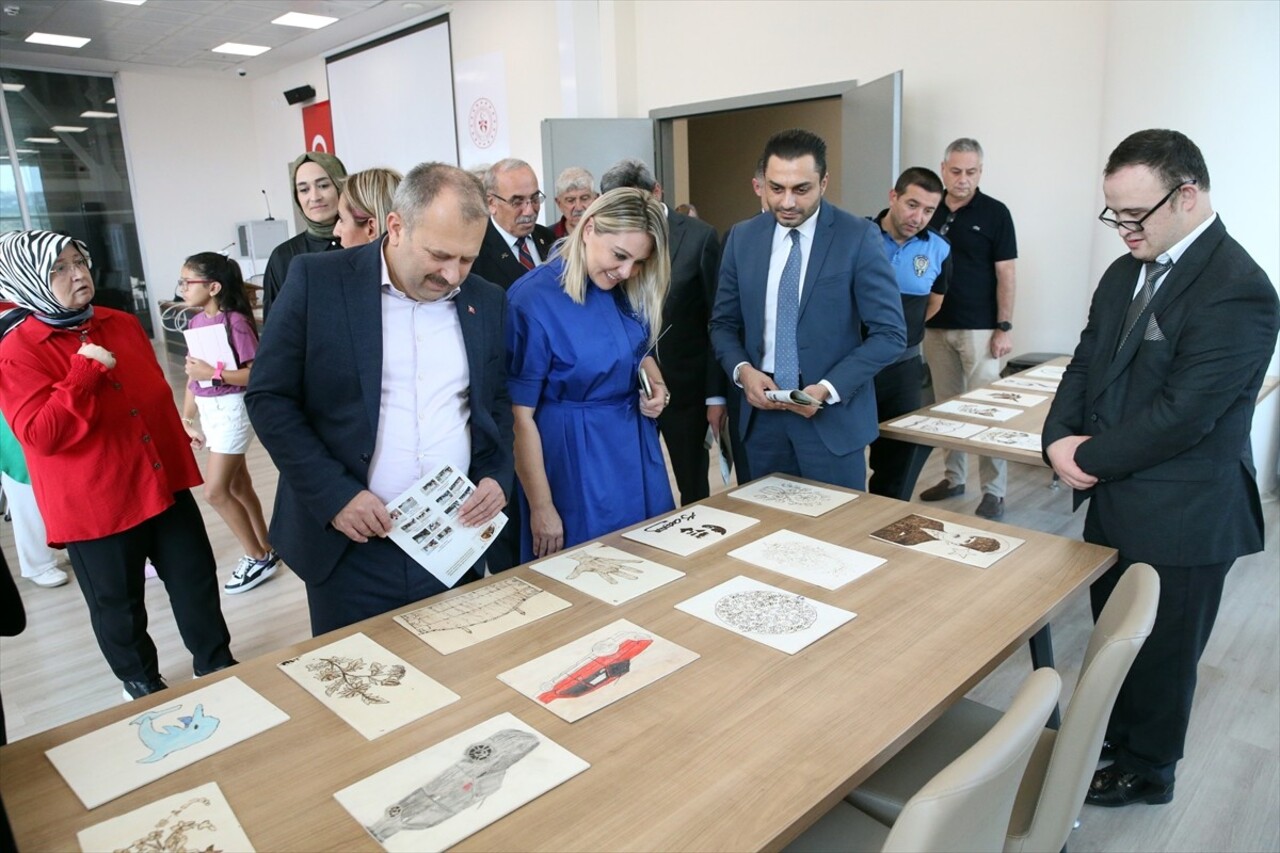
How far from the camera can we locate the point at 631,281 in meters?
2.01

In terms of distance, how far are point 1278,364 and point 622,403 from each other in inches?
134

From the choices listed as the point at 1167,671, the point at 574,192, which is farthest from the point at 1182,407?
the point at 574,192

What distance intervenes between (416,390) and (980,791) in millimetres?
1210

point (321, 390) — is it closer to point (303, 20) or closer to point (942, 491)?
point (942, 491)

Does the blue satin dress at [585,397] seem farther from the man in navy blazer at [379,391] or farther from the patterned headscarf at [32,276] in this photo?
the patterned headscarf at [32,276]

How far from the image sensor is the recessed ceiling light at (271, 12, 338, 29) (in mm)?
8352

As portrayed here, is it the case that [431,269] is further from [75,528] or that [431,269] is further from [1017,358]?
[1017,358]

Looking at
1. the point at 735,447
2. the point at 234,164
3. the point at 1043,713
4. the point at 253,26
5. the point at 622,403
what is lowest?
the point at 735,447

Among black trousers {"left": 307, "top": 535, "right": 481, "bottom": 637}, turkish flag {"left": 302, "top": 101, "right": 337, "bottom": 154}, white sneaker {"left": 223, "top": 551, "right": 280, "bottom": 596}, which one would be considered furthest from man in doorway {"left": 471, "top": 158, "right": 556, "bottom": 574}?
turkish flag {"left": 302, "top": 101, "right": 337, "bottom": 154}

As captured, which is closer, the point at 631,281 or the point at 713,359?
the point at 631,281

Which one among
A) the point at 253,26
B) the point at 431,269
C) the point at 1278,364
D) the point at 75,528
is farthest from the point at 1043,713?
the point at 253,26

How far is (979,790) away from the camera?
89cm

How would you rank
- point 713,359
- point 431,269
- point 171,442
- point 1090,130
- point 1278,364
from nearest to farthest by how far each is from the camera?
point 431,269, point 171,442, point 713,359, point 1278,364, point 1090,130

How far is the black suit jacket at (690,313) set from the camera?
9.76ft
